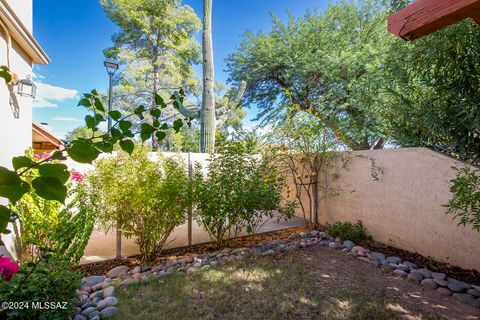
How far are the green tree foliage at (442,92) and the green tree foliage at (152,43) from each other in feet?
30.2

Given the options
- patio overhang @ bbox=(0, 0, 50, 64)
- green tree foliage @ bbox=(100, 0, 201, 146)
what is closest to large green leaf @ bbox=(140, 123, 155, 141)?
patio overhang @ bbox=(0, 0, 50, 64)

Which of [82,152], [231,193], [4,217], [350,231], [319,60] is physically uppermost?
[319,60]

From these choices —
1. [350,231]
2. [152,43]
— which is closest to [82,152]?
[350,231]

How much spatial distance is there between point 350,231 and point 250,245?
65.0 inches

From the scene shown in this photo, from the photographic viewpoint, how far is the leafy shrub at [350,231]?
3842 mm

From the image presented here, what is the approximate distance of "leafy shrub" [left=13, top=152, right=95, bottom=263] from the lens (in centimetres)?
250

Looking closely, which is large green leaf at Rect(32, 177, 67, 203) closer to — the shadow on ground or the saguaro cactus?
the shadow on ground

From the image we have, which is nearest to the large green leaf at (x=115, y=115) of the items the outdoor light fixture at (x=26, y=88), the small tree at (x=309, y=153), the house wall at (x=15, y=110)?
the house wall at (x=15, y=110)

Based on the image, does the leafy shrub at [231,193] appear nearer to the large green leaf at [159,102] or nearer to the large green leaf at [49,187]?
the large green leaf at [159,102]

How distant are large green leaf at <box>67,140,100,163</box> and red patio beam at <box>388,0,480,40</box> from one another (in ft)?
5.11

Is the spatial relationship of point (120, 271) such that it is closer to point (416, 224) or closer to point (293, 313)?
point (293, 313)

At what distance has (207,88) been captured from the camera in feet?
20.5

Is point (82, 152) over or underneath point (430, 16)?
underneath

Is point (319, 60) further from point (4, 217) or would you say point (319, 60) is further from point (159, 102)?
point (4, 217)
